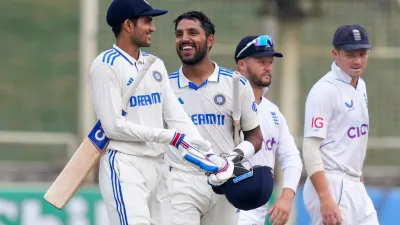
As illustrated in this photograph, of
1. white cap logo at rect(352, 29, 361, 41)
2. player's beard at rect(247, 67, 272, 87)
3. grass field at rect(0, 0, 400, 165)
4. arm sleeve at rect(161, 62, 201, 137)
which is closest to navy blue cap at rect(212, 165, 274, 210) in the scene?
arm sleeve at rect(161, 62, 201, 137)

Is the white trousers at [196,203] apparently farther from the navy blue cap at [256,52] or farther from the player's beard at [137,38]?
the navy blue cap at [256,52]

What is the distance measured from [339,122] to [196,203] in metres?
1.30

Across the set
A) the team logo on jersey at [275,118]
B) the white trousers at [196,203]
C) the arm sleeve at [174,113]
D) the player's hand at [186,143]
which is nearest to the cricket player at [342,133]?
the team logo on jersey at [275,118]

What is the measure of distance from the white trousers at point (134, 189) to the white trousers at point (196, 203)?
0.42 meters

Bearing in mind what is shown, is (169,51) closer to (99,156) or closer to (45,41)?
(45,41)

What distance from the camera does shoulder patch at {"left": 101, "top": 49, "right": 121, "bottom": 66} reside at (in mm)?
6422

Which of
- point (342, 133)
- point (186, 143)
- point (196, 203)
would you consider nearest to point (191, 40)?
point (186, 143)

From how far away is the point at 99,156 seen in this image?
256 inches

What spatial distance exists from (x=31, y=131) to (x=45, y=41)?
1948 millimetres

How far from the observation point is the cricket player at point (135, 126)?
6.30m

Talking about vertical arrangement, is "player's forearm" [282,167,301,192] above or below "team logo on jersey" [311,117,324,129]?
below

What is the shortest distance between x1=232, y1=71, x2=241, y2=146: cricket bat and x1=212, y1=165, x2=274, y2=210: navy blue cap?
46 centimetres

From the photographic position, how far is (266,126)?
308 inches

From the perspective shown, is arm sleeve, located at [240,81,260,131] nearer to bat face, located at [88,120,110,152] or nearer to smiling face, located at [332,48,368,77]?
smiling face, located at [332,48,368,77]
